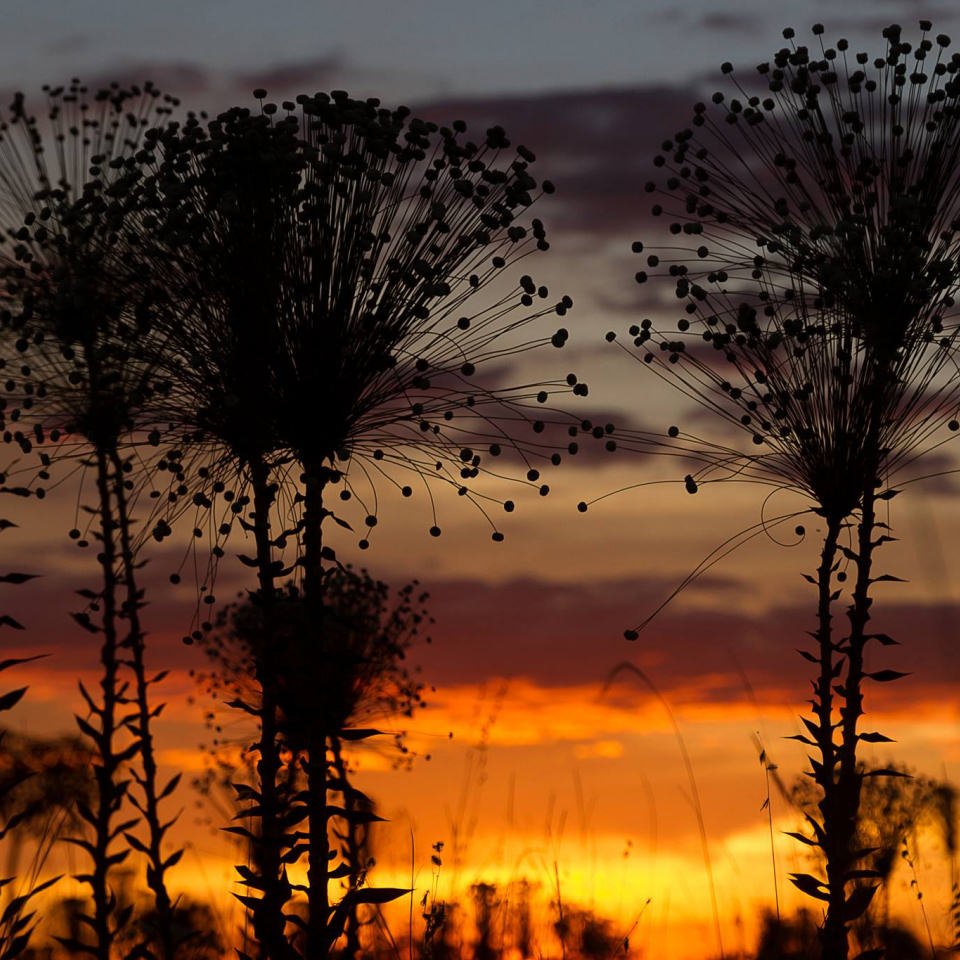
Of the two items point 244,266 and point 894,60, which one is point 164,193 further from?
point 894,60

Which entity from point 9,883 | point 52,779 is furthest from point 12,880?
point 52,779

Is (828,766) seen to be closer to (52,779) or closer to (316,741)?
(316,741)

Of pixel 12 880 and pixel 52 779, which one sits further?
pixel 52 779

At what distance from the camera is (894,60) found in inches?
408

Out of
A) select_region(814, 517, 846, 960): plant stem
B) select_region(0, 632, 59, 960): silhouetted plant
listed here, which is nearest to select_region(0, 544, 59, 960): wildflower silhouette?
select_region(0, 632, 59, 960): silhouetted plant

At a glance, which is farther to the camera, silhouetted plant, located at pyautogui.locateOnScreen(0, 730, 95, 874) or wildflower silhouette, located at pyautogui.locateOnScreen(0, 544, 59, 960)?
silhouetted plant, located at pyautogui.locateOnScreen(0, 730, 95, 874)

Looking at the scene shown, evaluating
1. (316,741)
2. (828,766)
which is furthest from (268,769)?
(828,766)

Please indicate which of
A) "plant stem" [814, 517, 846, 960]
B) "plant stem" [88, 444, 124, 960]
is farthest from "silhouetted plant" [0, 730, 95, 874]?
"plant stem" [814, 517, 846, 960]

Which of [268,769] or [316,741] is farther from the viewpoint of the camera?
[268,769]

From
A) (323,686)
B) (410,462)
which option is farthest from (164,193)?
(323,686)

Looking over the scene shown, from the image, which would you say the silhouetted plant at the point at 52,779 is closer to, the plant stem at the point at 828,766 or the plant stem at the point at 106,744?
the plant stem at the point at 106,744


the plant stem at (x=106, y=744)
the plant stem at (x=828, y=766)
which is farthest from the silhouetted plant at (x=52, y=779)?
the plant stem at (x=828, y=766)

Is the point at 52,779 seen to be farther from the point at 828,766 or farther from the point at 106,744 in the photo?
the point at 828,766

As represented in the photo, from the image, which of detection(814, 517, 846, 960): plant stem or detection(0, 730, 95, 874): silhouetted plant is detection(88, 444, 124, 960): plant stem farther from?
detection(814, 517, 846, 960): plant stem
